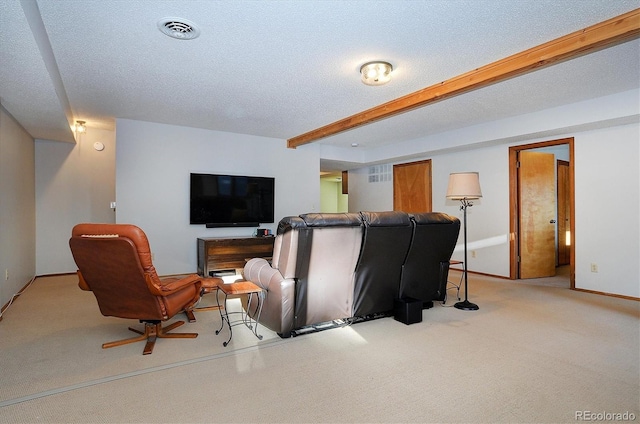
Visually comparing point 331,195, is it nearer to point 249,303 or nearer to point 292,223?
point 249,303

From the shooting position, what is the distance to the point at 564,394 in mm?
1992

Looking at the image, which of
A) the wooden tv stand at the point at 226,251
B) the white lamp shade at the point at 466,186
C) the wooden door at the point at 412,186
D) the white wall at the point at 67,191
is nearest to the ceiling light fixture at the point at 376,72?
the white lamp shade at the point at 466,186

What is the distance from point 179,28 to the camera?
250 centimetres

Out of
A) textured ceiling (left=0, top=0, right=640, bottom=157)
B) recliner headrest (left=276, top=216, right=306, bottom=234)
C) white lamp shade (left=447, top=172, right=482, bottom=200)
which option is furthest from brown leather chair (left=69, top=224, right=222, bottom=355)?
white lamp shade (left=447, top=172, right=482, bottom=200)

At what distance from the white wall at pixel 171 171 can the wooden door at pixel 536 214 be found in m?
4.29

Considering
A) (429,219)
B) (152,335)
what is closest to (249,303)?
(152,335)

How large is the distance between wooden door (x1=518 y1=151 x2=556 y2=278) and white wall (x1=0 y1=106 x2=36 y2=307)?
7.00m

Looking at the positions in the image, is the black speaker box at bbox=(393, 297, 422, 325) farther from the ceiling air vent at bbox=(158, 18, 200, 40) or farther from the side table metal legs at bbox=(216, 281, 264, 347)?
the ceiling air vent at bbox=(158, 18, 200, 40)

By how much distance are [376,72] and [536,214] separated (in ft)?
13.7

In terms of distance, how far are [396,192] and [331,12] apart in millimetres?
5590

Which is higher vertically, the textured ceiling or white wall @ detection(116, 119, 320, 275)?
the textured ceiling

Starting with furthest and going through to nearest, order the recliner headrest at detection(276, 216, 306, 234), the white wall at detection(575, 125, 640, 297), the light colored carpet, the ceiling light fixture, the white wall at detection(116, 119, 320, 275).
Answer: the white wall at detection(116, 119, 320, 275) < the white wall at detection(575, 125, 640, 297) < the ceiling light fixture < the recliner headrest at detection(276, 216, 306, 234) < the light colored carpet

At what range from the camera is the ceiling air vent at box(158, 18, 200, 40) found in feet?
7.93

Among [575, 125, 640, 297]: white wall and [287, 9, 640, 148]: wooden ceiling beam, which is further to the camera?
[575, 125, 640, 297]: white wall
